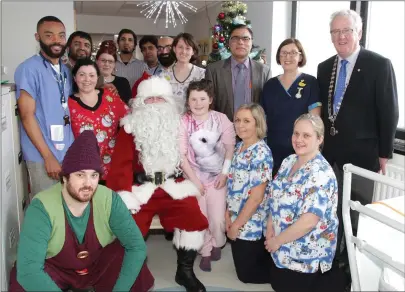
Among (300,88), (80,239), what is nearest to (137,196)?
(80,239)

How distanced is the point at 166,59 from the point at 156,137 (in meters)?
1.27

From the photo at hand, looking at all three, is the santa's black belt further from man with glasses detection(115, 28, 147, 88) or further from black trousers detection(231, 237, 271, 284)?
man with glasses detection(115, 28, 147, 88)

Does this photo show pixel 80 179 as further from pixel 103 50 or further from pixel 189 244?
pixel 103 50

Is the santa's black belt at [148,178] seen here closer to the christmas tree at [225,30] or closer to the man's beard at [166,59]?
the man's beard at [166,59]

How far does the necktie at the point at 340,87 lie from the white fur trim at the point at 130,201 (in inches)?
54.2

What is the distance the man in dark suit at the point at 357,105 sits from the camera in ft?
8.05

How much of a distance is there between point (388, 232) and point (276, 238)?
0.79 m

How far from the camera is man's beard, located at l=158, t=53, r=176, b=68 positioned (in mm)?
3517

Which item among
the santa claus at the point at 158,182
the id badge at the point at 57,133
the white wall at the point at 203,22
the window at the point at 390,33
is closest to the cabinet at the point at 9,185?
the id badge at the point at 57,133

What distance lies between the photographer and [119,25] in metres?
11.5

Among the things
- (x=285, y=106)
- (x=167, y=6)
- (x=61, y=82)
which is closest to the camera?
(x=61, y=82)

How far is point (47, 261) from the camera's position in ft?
6.46

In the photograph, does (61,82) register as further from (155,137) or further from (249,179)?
(249,179)

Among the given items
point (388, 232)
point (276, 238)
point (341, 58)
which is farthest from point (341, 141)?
point (388, 232)
